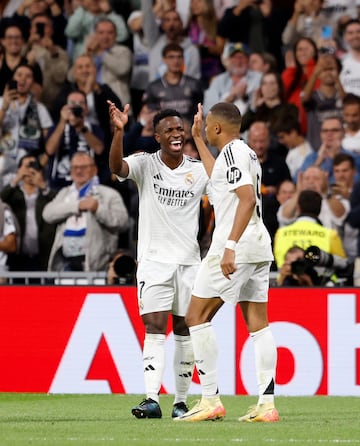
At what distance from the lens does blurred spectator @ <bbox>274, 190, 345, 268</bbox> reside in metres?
13.6

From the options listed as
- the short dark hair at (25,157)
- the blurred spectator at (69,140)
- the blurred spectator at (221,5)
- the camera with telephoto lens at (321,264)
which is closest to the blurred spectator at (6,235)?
the short dark hair at (25,157)

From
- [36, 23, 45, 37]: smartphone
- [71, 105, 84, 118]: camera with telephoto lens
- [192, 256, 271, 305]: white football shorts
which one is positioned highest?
[36, 23, 45, 37]: smartphone

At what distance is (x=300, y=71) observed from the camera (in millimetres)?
16859

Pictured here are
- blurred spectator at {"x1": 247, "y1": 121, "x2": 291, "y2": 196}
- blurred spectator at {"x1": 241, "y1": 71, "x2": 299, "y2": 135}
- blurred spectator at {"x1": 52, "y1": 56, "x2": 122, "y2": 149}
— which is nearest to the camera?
blurred spectator at {"x1": 247, "y1": 121, "x2": 291, "y2": 196}

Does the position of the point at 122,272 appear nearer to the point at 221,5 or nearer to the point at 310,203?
the point at 310,203

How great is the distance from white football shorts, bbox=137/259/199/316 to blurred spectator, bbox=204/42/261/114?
7.49 m

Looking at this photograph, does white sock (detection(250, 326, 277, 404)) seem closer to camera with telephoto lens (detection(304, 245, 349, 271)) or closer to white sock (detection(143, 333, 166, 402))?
white sock (detection(143, 333, 166, 402))

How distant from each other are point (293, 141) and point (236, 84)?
3.99 feet

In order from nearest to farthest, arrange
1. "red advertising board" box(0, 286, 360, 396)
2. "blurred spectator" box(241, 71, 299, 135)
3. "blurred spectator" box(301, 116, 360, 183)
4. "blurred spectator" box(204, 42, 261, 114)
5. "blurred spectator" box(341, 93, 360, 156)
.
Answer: "red advertising board" box(0, 286, 360, 396) < "blurred spectator" box(301, 116, 360, 183) < "blurred spectator" box(341, 93, 360, 156) < "blurred spectator" box(241, 71, 299, 135) < "blurred spectator" box(204, 42, 261, 114)

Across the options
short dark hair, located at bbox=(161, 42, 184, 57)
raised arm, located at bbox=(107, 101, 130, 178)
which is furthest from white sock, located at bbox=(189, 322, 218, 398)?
short dark hair, located at bbox=(161, 42, 184, 57)

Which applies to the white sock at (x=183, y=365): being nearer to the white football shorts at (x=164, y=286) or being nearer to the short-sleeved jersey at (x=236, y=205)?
the white football shorts at (x=164, y=286)

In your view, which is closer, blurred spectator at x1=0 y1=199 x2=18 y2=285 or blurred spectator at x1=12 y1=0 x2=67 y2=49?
blurred spectator at x1=0 y1=199 x2=18 y2=285

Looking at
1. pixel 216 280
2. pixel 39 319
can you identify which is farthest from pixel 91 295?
pixel 216 280

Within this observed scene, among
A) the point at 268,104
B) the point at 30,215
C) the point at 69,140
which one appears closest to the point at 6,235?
the point at 30,215
